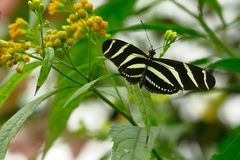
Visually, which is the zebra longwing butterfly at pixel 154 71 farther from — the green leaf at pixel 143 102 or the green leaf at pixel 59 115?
the green leaf at pixel 59 115

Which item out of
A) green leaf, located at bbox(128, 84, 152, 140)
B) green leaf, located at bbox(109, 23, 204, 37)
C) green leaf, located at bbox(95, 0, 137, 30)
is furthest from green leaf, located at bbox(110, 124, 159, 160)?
green leaf, located at bbox(95, 0, 137, 30)

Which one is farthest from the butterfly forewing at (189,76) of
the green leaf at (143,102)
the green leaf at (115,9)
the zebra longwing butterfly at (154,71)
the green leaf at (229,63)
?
the green leaf at (115,9)

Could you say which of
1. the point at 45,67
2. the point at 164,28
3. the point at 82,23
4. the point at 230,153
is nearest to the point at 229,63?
the point at 164,28

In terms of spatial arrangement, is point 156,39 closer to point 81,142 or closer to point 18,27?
point 81,142

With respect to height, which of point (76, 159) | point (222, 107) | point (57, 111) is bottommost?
point (222, 107)

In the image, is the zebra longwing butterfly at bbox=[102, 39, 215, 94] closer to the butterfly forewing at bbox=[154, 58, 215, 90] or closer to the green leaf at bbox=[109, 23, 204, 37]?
the butterfly forewing at bbox=[154, 58, 215, 90]

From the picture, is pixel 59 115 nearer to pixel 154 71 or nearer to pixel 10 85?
pixel 10 85

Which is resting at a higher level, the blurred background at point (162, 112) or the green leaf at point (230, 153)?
the green leaf at point (230, 153)

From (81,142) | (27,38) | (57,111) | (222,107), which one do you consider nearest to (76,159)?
(81,142)
